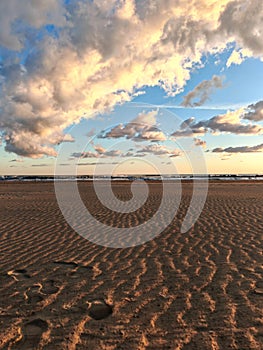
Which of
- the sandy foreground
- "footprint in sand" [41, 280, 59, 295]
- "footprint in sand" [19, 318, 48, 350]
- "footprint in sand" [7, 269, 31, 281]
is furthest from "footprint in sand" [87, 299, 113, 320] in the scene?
"footprint in sand" [7, 269, 31, 281]

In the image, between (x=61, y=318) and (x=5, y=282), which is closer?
(x=61, y=318)

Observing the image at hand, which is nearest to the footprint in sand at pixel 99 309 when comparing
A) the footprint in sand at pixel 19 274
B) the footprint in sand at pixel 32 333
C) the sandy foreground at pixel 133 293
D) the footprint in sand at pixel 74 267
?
the sandy foreground at pixel 133 293

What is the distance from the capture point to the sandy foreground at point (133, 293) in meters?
3.96

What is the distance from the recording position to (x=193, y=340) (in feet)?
12.7

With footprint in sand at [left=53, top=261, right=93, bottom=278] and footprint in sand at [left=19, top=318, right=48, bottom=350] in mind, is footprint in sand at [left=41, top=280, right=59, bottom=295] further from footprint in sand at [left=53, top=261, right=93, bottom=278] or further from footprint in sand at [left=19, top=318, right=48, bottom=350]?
footprint in sand at [left=19, top=318, right=48, bottom=350]

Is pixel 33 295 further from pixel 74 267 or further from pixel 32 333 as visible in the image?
pixel 74 267

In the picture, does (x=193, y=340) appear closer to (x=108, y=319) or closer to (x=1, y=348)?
(x=108, y=319)

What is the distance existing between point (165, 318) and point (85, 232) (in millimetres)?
6455

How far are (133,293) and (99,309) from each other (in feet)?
2.58

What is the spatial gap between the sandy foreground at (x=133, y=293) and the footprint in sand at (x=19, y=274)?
0.02 metres

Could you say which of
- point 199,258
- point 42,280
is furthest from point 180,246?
point 42,280

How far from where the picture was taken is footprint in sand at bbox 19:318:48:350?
12.5ft

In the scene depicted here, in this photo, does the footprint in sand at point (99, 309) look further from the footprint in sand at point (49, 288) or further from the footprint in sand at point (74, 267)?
the footprint in sand at point (74, 267)

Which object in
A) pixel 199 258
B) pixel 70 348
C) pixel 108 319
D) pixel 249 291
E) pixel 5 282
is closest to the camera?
pixel 70 348
